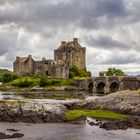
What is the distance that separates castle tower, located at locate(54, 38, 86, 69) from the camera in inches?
6294

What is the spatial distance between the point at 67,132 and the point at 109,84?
85.7 m

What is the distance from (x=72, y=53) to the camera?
159750 mm

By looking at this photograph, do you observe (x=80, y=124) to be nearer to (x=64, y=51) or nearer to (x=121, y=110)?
(x=121, y=110)

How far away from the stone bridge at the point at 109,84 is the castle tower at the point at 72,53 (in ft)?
77.4

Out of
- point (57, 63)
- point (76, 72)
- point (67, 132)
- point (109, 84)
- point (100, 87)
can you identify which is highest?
point (57, 63)

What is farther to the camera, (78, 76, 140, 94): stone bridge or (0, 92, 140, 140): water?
(78, 76, 140, 94): stone bridge

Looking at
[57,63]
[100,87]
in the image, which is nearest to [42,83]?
[100,87]

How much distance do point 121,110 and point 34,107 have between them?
13197 millimetres

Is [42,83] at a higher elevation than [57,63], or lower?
lower

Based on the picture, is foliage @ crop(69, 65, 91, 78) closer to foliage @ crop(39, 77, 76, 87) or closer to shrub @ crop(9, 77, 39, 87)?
foliage @ crop(39, 77, 76, 87)

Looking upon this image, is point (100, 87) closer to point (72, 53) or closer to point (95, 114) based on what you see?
point (72, 53)

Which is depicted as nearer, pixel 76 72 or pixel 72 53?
pixel 76 72

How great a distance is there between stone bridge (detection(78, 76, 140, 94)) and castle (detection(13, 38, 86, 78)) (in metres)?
15.7

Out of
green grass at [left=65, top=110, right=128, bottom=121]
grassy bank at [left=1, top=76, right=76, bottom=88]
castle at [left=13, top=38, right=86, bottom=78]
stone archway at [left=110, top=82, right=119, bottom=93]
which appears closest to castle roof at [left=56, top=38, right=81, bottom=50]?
castle at [left=13, top=38, right=86, bottom=78]
